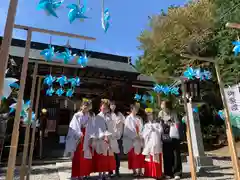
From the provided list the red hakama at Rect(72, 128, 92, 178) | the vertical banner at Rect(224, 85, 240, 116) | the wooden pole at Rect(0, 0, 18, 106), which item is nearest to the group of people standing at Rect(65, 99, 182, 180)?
the red hakama at Rect(72, 128, 92, 178)

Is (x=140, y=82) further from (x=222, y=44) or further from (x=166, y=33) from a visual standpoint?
(x=222, y=44)

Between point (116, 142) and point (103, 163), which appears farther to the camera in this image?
point (116, 142)

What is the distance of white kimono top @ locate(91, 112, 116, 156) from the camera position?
4407mm

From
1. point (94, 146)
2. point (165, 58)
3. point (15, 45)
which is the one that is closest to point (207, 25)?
point (165, 58)

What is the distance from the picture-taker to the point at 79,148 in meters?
4.41

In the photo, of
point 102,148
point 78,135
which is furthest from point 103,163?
point 78,135

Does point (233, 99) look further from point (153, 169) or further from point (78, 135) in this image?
point (78, 135)

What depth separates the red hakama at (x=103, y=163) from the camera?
4.42 m

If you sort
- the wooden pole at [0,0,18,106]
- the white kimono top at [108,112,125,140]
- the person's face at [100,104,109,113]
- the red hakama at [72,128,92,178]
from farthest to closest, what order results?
the white kimono top at [108,112,125,140] → the person's face at [100,104,109,113] → the red hakama at [72,128,92,178] → the wooden pole at [0,0,18,106]

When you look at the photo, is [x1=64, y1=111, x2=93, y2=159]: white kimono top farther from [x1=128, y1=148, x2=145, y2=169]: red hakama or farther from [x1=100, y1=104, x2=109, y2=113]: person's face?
[x1=128, y1=148, x2=145, y2=169]: red hakama

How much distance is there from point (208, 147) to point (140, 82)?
609cm

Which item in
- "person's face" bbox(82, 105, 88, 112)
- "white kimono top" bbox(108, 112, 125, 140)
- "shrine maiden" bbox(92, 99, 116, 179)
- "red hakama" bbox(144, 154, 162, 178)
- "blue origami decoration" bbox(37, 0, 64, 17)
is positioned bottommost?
"red hakama" bbox(144, 154, 162, 178)

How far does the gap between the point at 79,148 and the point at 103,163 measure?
0.61 metres

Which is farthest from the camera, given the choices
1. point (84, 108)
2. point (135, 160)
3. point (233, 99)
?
point (135, 160)
